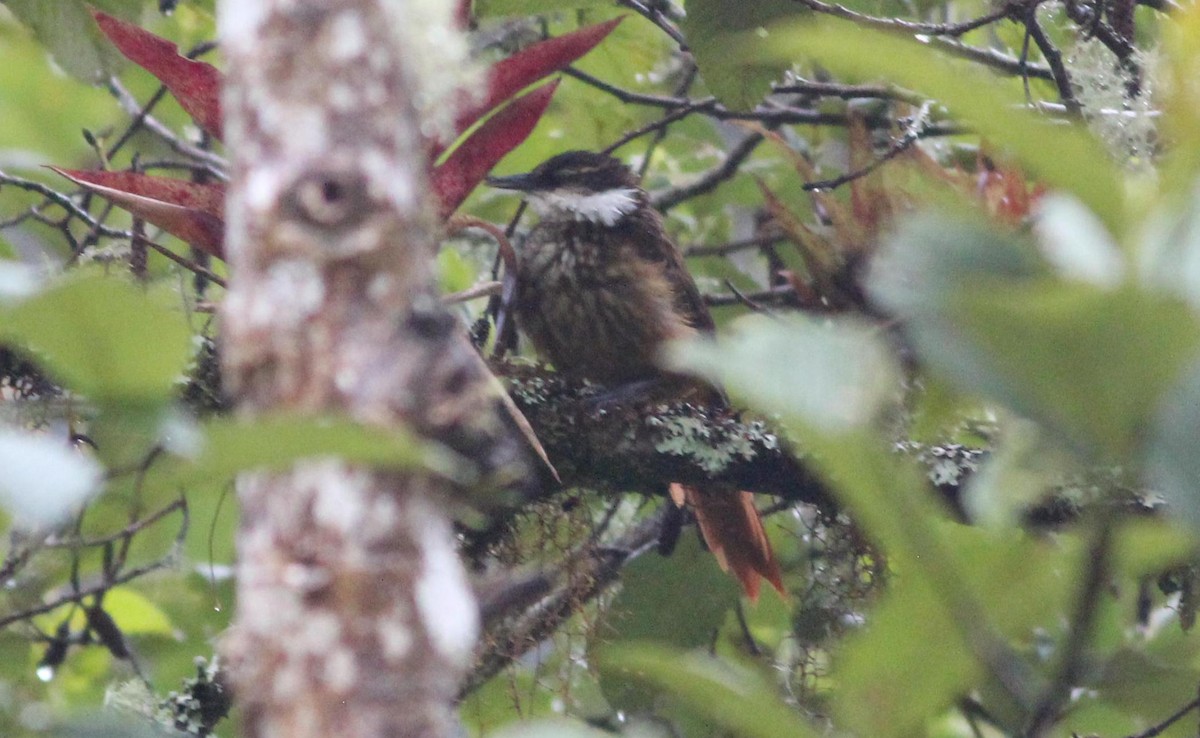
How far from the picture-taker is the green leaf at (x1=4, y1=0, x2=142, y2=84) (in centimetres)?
257

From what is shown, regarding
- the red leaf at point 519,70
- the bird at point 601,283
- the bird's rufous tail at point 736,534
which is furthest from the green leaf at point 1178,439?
the bird at point 601,283

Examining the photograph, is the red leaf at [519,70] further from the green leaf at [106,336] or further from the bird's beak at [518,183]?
the bird's beak at [518,183]

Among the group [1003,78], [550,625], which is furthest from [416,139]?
[1003,78]

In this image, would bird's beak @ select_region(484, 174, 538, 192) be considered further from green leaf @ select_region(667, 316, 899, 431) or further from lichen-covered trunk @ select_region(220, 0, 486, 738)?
green leaf @ select_region(667, 316, 899, 431)

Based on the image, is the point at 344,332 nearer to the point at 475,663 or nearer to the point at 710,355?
the point at 710,355

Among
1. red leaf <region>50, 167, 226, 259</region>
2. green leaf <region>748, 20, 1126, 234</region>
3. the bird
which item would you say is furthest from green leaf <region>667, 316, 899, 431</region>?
the bird

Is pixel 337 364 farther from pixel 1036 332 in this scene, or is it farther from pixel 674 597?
pixel 674 597

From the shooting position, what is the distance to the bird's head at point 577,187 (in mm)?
3133

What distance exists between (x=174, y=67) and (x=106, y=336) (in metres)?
1.10

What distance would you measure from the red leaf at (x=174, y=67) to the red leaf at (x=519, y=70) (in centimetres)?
38

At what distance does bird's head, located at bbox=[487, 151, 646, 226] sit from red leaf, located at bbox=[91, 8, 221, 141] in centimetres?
135

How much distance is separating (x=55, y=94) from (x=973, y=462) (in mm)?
2473

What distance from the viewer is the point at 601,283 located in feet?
9.99

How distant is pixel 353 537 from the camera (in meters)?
0.85
